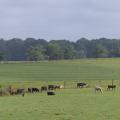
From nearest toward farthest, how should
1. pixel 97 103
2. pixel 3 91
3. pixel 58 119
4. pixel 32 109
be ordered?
1. pixel 58 119
2. pixel 32 109
3. pixel 97 103
4. pixel 3 91

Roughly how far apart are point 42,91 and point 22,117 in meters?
26.3

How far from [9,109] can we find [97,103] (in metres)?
7.10

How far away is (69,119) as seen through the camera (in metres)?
24.3

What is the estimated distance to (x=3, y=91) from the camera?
48281mm

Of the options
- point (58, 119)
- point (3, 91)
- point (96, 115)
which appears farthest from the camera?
point (3, 91)

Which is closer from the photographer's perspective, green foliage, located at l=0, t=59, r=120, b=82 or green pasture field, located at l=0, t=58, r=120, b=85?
green pasture field, located at l=0, t=58, r=120, b=85

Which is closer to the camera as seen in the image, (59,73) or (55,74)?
(55,74)

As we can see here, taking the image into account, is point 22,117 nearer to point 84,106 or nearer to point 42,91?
point 84,106

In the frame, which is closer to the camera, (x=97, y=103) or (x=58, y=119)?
(x=58, y=119)

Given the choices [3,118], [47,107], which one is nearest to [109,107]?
[47,107]

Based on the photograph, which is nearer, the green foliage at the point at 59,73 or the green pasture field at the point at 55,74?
the green pasture field at the point at 55,74

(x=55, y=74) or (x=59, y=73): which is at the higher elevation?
(x=59, y=73)

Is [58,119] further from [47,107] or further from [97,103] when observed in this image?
[97,103]

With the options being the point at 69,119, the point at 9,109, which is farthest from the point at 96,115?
the point at 9,109
